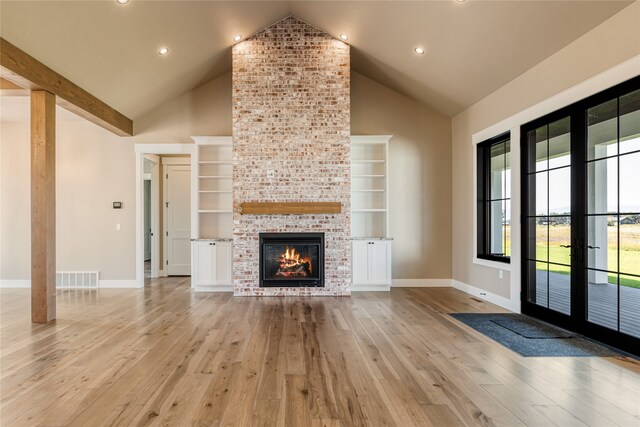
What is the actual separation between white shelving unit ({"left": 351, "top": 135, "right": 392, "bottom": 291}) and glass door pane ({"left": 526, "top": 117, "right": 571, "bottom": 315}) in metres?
2.19

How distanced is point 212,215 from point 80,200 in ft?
8.02

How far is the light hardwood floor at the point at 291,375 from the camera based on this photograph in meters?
2.13

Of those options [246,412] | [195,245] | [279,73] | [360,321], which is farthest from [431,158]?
[246,412]

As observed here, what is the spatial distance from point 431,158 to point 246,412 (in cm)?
555

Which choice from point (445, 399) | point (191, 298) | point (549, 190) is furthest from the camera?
point (191, 298)

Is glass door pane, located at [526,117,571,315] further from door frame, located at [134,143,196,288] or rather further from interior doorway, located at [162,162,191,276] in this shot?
interior doorway, located at [162,162,191,276]

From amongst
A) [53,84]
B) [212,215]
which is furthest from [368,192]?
[53,84]

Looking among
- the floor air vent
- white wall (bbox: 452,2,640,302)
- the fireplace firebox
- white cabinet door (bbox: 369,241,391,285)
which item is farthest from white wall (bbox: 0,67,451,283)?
the fireplace firebox

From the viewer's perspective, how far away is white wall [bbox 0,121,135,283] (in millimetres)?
6465

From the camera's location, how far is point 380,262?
5.99 meters

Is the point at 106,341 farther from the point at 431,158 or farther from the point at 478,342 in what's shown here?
the point at 431,158

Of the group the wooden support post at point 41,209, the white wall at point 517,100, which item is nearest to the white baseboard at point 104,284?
the wooden support post at point 41,209

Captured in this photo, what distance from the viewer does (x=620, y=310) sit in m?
3.22

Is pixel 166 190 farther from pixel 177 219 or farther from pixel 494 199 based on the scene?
pixel 494 199
